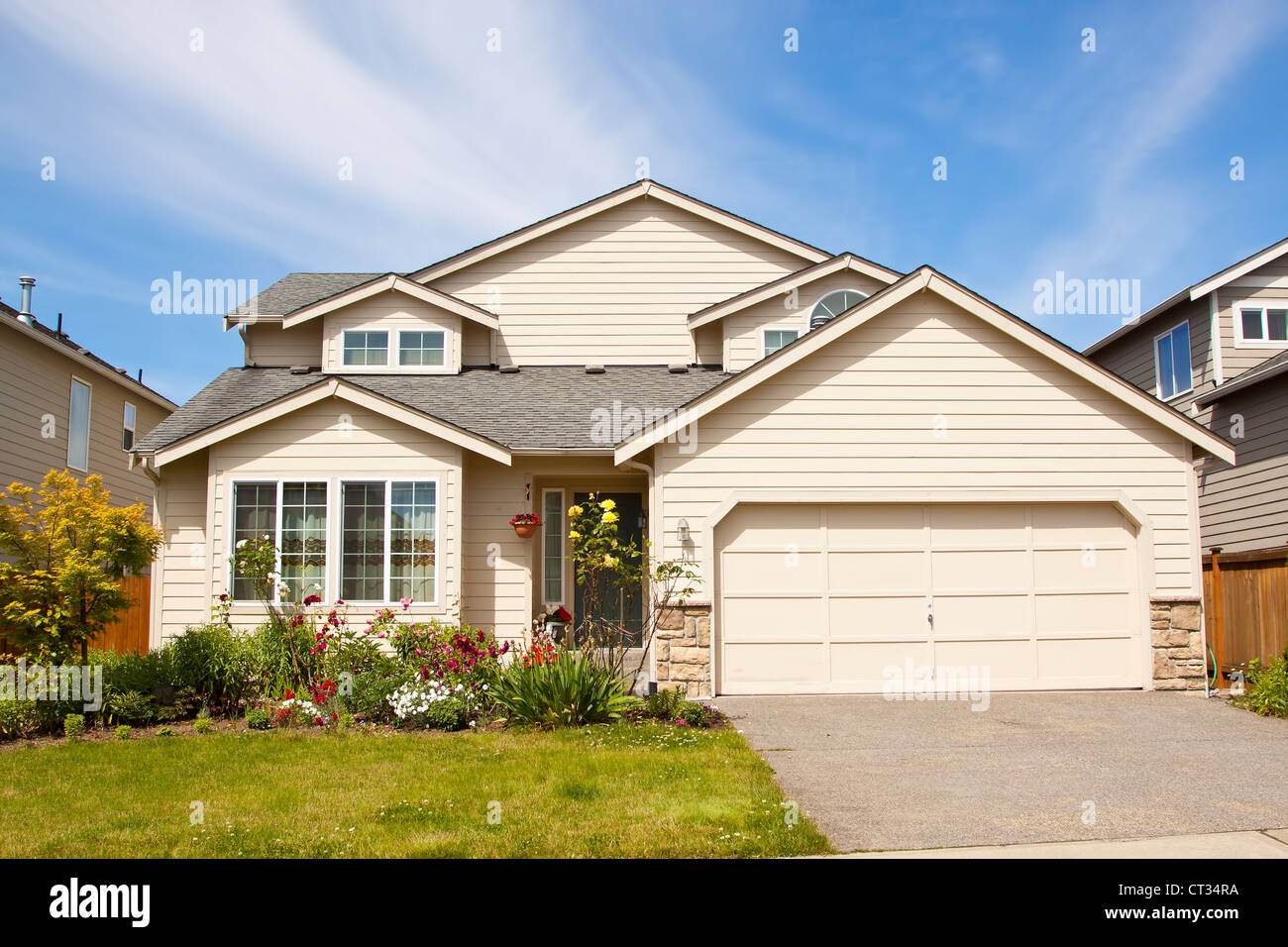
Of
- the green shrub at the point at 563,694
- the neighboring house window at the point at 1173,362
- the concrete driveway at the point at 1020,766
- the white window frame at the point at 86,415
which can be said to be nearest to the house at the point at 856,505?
the concrete driveway at the point at 1020,766

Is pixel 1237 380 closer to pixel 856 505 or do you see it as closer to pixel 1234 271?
pixel 1234 271

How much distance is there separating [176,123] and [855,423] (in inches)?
417

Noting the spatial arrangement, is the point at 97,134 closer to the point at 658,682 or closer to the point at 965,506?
the point at 658,682

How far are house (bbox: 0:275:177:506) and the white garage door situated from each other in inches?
544

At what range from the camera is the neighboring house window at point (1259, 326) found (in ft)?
56.2

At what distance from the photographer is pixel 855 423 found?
487 inches

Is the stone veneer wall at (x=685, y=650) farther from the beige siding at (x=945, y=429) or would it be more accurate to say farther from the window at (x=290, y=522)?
the window at (x=290, y=522)

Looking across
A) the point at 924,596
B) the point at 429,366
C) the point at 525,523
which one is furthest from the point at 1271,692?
the point at 429,366

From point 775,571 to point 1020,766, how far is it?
458 centimetres

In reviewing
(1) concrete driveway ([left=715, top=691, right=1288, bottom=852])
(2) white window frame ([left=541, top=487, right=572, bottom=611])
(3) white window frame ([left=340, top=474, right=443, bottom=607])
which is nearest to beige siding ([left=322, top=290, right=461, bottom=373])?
(2) white window frame ([left=541, top=487, right=572, bottom=611])

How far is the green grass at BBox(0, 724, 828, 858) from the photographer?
Result: 19.3 feet

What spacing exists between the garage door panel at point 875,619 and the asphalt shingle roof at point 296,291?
32.5 ft

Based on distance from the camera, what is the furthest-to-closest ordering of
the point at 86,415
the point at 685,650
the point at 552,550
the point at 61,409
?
1. the point at 86,415
2. the point at 61,409
3. the point at 552,550
4. the point at 685,650

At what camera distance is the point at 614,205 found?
55.7 feet
